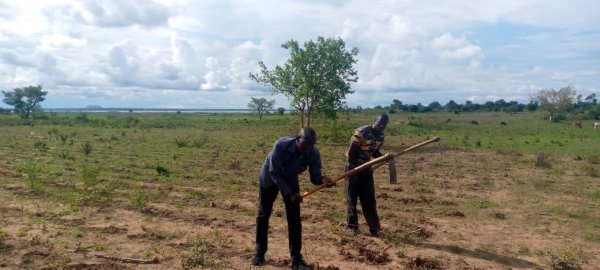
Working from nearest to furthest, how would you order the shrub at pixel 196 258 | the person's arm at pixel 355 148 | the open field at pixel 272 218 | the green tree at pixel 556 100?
1. the shrub at pixel 196 258
2. the open field at pixel 272 218
3. the person's arm at pixel 355 148
4. the green tree at pixel 556 100

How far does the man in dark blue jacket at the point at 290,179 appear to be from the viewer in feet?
19.5

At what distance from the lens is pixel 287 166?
6.09 m

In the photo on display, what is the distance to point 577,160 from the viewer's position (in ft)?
60.2

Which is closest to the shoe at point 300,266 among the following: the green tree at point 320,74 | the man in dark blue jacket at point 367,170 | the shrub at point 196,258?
the shrub at point 196,258

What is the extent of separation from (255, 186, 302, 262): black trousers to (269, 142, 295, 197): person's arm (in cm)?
21

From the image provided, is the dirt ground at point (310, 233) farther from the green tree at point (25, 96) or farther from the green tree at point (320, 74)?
the green tree at point (25, 96)

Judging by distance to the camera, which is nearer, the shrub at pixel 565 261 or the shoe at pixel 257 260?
the shoe at pixel 257 260

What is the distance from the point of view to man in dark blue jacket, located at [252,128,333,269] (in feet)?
19.5

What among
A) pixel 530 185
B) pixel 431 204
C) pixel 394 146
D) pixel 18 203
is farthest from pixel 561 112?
pixel 18 203

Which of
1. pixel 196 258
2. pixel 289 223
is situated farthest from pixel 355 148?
pixel 196 258

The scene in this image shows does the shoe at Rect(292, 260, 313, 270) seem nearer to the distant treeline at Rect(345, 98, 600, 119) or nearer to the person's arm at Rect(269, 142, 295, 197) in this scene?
the person's arm at Rect(269, 142, 295, 197)

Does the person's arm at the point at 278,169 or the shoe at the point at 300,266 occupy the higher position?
the person's arm at the point at 278,169

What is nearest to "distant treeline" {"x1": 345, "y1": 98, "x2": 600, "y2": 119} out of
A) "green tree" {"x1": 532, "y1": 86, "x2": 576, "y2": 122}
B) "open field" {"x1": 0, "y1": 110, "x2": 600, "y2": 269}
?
"green tree" {"x1": 532, "y1": 86, "x2": 576, "y2": 122}

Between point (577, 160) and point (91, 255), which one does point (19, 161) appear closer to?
point (91, 255)
